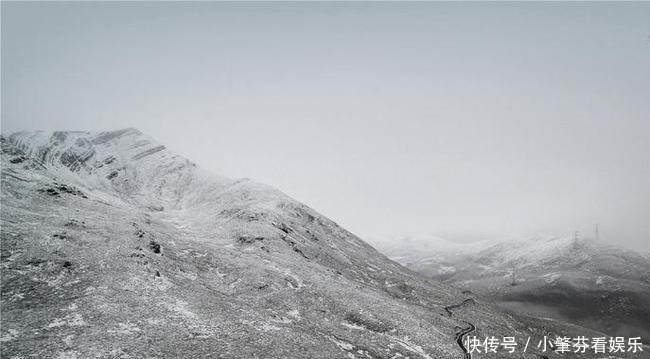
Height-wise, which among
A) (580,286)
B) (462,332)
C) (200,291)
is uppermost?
(580,286)

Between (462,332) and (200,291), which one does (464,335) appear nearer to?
(462,332)

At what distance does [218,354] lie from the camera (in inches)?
1125

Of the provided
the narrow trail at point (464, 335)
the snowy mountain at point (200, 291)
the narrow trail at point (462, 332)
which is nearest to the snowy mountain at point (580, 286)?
the snowy mountain at point (200, 291)

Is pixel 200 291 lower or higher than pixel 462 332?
lower

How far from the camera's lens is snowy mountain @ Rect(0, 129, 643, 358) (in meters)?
29.2

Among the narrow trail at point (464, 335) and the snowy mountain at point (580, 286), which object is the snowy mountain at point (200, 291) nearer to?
the narrow trail at point (464, 335)

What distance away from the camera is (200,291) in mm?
42406

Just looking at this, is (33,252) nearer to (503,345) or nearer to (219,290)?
(219,290)

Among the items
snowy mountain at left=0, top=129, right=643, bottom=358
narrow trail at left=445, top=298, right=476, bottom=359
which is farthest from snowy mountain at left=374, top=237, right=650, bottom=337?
narrow trail at left=445, top=298, right=476, bottom=359

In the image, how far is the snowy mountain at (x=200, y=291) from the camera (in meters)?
29.2

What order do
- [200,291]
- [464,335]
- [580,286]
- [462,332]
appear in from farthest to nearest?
1. [580,286]
2. [462,332]
3. [464,335]
4. [200,291]

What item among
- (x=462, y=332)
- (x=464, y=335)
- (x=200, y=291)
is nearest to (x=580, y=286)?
(x=462, y=332)

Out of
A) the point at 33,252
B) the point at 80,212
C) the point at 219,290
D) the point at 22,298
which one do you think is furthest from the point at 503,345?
the point at 80,212

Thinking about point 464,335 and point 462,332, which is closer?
point 464,335
